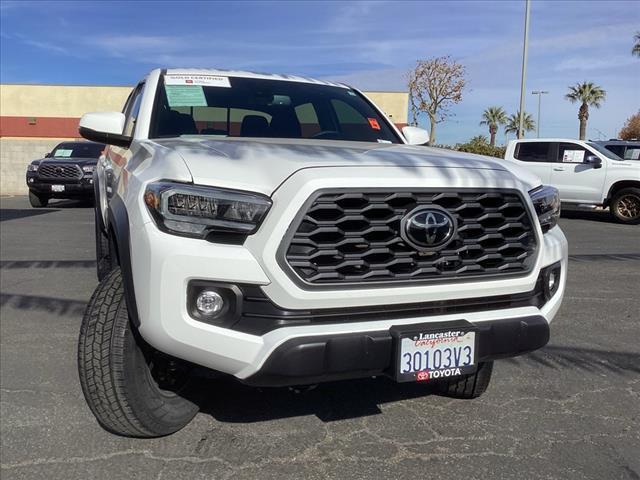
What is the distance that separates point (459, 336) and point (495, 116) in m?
66.4

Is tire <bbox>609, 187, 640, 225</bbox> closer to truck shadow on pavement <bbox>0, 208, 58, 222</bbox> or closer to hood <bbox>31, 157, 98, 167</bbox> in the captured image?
hood <bbox>31, 157, 98, 167</bbox>

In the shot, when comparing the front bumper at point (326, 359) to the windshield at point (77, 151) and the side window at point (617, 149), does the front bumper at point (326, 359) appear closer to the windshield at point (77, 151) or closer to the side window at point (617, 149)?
the side window at point (617, 149)

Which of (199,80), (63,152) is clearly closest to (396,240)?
(199,80)

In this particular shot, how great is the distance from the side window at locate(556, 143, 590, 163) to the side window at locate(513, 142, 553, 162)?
258mm

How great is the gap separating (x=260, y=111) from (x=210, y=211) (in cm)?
167

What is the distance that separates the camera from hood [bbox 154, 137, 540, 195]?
2250 millimetres

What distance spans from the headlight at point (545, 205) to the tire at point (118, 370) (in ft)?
6.01

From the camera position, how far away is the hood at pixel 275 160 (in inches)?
88.6

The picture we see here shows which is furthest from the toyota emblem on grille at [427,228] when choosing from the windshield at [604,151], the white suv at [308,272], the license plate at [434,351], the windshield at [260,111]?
the windshield at [604,151]

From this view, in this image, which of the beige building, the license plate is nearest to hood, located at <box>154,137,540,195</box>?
the license plate

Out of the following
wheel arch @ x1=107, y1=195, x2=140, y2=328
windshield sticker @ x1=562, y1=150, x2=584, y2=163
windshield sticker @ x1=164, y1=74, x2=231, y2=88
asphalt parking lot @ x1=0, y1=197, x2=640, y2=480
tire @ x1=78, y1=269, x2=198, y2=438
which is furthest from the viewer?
windshield sticker @ x1=562, y1=150, x2=584, y2=163

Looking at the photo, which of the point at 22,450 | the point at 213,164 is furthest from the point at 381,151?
the point at 22,450

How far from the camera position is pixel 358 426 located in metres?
2.95

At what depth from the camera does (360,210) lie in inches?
89.4
